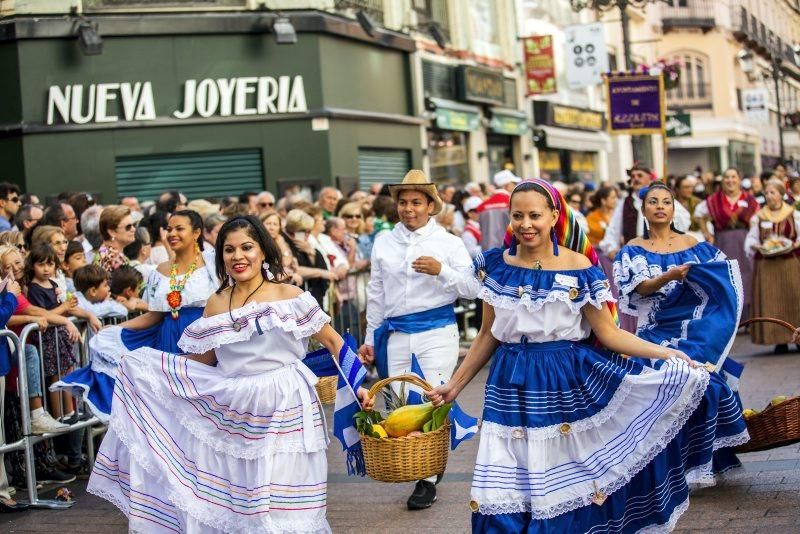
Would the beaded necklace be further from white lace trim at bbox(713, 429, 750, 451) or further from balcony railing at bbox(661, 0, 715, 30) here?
balcony railing at bbox(661, 0, 715, 30)

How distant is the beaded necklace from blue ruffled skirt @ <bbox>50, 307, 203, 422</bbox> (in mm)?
51

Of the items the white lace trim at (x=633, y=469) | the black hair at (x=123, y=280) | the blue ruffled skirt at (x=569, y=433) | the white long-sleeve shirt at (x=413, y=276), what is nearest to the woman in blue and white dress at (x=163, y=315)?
the white long-sleeve shirt at (x=413, y=276)

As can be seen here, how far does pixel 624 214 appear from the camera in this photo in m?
14.0

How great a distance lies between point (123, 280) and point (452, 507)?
3526 millimetres

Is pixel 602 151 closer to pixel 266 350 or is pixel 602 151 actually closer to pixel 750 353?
pixel 750 353

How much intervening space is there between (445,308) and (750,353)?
7472 millimetres

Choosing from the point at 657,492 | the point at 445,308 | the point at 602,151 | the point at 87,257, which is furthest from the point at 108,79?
the point at 602,151

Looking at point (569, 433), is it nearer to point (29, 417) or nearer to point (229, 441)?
point (229, 441)

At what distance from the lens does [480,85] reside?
29.3 metres

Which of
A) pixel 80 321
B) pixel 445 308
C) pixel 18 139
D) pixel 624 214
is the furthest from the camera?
pixel 18 139

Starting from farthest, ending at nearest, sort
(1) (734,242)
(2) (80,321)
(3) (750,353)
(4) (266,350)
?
(1) (734,242)
(3) (750,353)
(2) (80,321)
(4) (266,350)

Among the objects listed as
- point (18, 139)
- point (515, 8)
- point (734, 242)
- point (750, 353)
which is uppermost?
point (515, 8)

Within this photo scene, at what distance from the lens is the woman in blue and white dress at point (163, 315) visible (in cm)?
836

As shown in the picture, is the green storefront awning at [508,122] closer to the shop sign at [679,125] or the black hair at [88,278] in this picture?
the shop sign at [679,125]
